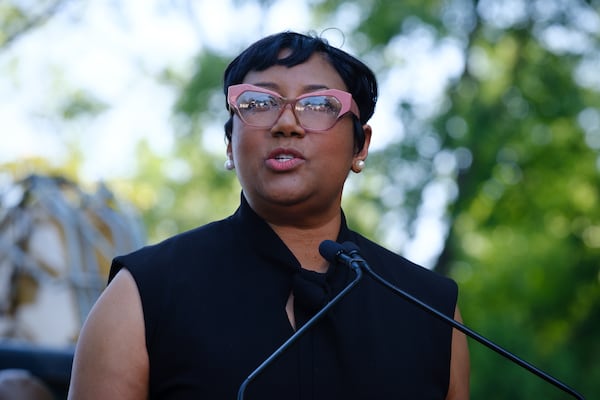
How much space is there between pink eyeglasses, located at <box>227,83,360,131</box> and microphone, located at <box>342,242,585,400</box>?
29cm

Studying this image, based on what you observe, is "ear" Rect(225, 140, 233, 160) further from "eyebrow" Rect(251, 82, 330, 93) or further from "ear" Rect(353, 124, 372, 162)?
"ear" Rect(353, 124, 372, 162)

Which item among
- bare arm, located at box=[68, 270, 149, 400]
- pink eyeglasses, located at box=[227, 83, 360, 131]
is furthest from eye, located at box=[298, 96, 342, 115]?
bare arm, located at box=[68, 270, 149, 400]

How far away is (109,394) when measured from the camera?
1.96 m

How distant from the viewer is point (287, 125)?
2.16 m

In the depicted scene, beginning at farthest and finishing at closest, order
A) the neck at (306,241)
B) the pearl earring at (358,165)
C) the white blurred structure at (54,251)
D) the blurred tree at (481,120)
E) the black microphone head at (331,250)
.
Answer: the blurred tree at (481,120) < the white blurred structure at (54,251) < the pearl earring at (358,165) < the neck at (306,241) < the black microphone head at (331,250)

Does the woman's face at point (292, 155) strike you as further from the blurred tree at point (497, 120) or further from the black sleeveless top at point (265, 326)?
the blurred tree at point (497, 120)

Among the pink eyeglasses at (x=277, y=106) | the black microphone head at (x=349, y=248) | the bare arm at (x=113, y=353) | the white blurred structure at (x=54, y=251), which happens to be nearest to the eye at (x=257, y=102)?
the pink eyeglasses at (x=277, y=106)

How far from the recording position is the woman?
79.3 inches

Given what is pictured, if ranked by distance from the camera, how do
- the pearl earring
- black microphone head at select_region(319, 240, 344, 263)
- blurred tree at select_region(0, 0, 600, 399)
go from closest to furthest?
1. black microphone head at select_region(319, 240, 344, 263)
2. the pearl earring
3. blurred tree at select_region(0, 0, 600, 399)

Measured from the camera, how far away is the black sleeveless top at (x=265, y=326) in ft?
6.63

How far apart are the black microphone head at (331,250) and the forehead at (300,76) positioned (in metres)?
0.37

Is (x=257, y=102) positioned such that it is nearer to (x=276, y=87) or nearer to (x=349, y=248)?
(x=276, y=87)

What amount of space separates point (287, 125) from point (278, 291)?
0.38 metres

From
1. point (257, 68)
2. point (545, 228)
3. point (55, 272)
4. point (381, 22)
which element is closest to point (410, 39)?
point (381, 22)
